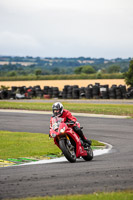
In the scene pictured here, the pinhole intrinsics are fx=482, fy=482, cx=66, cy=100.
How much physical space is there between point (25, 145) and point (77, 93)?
1322 inches

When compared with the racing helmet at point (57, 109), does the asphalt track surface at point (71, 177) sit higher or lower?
lower

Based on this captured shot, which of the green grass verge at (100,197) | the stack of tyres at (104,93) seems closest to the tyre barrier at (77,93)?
the stack of tyres at (104,93)

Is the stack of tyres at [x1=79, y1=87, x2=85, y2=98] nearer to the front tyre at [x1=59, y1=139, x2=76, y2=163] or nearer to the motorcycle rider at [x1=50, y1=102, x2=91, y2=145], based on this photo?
the motorcycle rider at [x1=50, y1=102, x2=91, y2=145]

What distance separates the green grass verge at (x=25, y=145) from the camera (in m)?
14.4

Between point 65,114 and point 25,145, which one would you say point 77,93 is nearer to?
point 25,145

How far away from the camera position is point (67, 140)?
12148mm

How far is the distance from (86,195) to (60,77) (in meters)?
105

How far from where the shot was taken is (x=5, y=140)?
1752cm

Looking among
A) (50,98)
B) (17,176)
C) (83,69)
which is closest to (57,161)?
(17,176)

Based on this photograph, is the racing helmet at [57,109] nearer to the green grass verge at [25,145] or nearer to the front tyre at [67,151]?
the front tyre at [67,151]

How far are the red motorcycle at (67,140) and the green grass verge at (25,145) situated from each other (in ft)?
6.49

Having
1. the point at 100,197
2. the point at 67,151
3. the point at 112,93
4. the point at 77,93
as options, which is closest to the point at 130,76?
the point at 112,93

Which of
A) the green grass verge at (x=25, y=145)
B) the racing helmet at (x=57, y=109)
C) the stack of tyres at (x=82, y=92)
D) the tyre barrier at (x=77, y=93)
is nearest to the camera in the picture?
the racing helmet at (x=57, y=109)

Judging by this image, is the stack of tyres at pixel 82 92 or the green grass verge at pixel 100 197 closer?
the green grass verge at pixel 100 197
